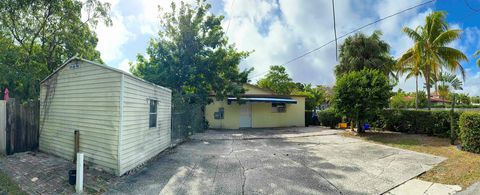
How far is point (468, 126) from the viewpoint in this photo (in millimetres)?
7645

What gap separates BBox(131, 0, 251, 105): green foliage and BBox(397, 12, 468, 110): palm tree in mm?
11123

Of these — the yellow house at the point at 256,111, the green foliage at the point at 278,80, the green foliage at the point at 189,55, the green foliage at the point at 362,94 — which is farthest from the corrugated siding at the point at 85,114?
the green foliage at the point at 278,80

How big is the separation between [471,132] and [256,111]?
1105 cm

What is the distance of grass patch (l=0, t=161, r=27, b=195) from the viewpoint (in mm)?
4275

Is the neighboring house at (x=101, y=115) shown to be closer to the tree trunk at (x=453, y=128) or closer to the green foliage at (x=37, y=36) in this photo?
the green foliage at (x=37, y=36)

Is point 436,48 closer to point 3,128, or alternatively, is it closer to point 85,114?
point 85,114

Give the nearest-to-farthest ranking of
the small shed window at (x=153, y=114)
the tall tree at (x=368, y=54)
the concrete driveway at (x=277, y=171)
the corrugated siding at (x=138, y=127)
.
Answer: the concrete driveway at (x=277, y=171) < the corrugated siding at (x=138, y=127) < the small shed window at (x=153, y=114) < the tall tree at (x=368, y=54)

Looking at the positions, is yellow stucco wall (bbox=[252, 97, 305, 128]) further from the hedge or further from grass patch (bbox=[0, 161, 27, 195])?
grass patch (bbox=[0, 161, 27, 195])

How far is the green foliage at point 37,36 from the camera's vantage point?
8410 millimetres

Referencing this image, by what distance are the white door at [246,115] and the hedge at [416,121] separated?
7.67 meters

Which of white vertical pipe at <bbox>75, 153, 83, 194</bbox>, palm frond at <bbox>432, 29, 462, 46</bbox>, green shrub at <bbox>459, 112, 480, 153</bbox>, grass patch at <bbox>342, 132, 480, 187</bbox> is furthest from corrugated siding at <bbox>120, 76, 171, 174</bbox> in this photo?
palm frond at <bbox>432, 29, 462, 46</bbox>

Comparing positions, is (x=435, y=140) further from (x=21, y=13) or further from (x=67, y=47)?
(x=21, y=13)

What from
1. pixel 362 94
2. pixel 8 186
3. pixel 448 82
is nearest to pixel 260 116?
pixel 362 94

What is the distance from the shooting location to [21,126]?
7.05 meters
